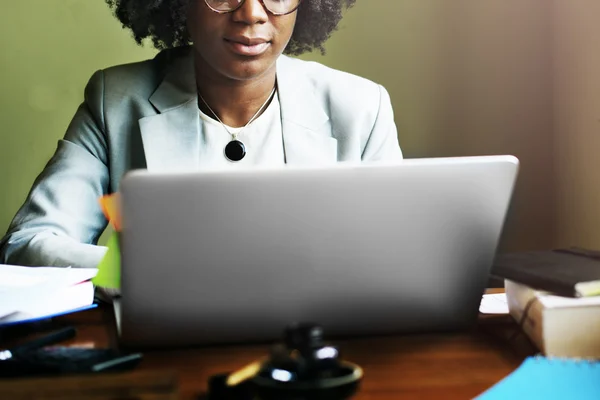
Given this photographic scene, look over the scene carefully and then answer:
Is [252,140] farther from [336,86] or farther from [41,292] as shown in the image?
[41,292]

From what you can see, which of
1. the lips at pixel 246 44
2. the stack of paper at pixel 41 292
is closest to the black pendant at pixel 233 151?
the lips at pixel 246 44

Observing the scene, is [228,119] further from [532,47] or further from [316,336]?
[316,336]

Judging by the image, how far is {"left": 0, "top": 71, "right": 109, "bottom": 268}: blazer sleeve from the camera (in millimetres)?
1098

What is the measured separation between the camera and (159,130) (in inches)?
58.7

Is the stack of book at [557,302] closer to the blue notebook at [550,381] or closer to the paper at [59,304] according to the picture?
the blue notebook at [550,381]

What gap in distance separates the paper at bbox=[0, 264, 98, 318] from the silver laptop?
0.21 meters

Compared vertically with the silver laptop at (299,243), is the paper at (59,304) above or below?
below

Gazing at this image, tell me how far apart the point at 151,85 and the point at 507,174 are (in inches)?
43.4

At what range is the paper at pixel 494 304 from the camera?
2.95 feet

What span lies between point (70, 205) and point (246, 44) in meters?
0.51

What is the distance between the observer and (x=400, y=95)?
81.7 inches

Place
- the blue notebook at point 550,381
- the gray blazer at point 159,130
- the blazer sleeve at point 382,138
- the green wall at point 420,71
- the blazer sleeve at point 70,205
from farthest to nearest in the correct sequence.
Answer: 1. the green wall at point 420,71
2. the blazer sleeve at point 382,138
3. the gray blazer at point 159,130
4. the blazer sleeve at point 70,205
5. the blue notebook at point 550,381

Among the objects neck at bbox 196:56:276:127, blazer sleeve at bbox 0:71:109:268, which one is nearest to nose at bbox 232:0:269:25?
neck at bbox 196:56:276:127

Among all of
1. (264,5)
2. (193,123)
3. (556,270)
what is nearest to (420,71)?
(264,5)
